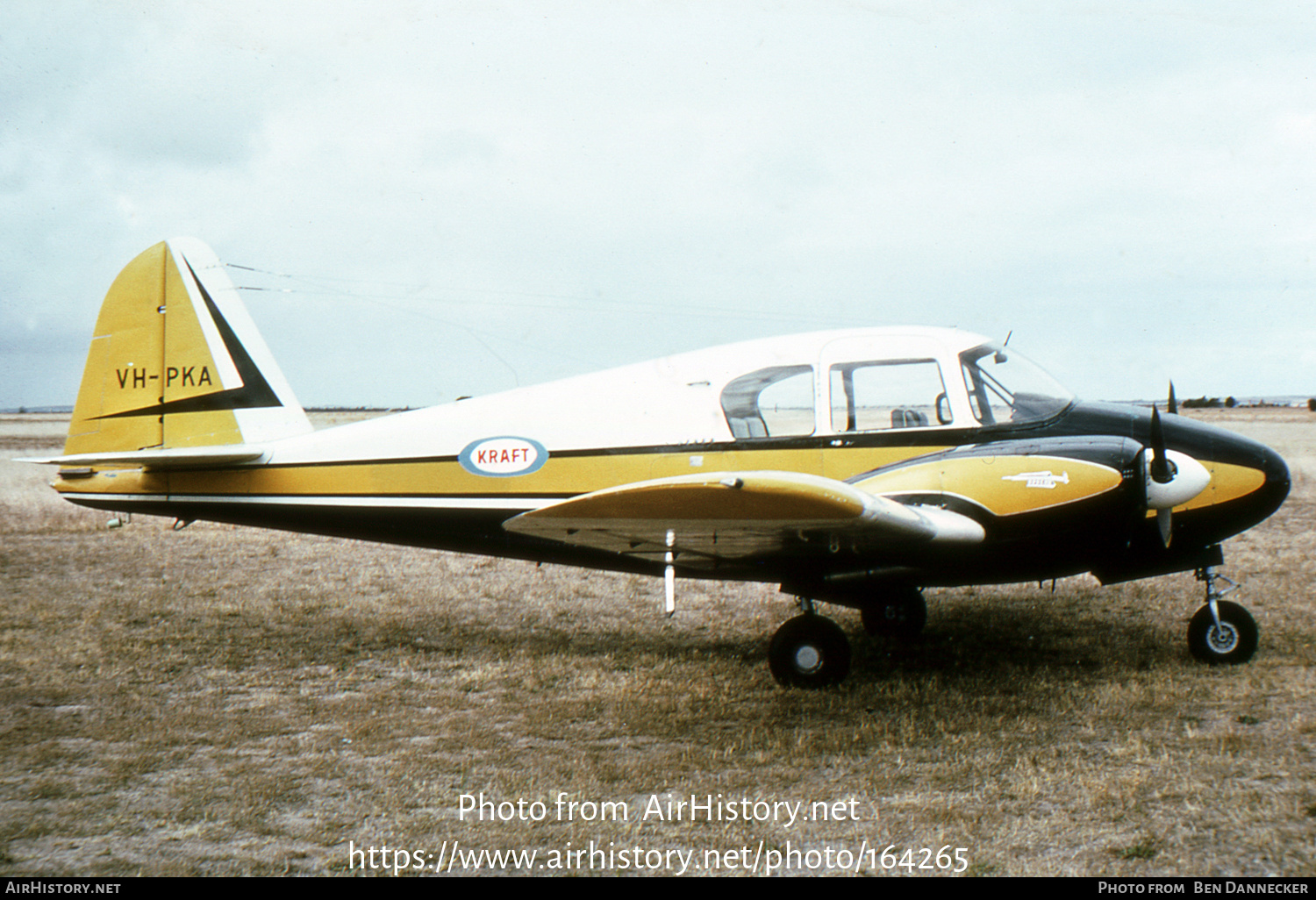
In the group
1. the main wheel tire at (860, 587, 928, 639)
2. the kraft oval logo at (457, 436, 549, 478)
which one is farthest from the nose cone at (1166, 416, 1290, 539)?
the kraft oval logo at (457, 436, 549, 478)

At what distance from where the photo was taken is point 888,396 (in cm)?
616

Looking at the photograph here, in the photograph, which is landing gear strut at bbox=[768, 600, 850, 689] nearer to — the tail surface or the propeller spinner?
the propeller spinner

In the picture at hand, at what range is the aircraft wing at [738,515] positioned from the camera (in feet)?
13.7

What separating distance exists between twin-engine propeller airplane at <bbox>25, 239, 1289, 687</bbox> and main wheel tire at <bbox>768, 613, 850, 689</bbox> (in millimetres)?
15

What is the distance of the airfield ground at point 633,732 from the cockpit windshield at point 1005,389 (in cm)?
199

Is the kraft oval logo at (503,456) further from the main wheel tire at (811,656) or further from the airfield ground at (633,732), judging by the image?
the main wheel tire at (811,656)

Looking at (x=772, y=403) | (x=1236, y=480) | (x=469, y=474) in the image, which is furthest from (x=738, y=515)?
(x=1236, y=480)

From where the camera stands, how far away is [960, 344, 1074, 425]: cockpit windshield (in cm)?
604

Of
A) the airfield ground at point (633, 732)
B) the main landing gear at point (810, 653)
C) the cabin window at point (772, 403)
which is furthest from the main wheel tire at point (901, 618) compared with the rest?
the cabin window at point (772, 403)

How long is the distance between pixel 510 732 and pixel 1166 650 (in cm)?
526

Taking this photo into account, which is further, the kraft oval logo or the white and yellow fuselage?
the kraft oval logo

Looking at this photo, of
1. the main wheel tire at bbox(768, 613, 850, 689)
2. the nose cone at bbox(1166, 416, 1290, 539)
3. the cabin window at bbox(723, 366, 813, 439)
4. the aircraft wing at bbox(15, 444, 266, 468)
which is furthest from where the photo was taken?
the aircraft wing at bbox(15, 444, 266, 468)

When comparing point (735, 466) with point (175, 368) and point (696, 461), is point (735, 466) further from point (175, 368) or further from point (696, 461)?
point (175, 368)

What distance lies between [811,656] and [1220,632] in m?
3.11
